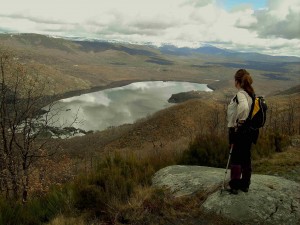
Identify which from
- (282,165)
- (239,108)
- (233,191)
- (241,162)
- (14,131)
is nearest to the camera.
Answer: (239,108)

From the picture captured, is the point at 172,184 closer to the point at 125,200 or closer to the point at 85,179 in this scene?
the point at 125,200

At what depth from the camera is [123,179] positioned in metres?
7.02

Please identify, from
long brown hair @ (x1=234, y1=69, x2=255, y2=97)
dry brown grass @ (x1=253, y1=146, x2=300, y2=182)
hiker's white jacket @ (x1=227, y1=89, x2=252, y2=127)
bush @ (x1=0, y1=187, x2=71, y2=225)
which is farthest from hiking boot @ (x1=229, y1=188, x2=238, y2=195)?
bush @ (x1=0, y1=187, x2=71, y2=225)

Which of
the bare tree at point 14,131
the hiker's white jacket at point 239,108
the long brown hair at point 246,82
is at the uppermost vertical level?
the long brown hair at point 246,82

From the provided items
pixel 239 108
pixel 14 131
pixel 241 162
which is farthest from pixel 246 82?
pixel 14 131

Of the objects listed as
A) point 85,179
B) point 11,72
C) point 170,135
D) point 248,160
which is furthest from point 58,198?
point 170,135

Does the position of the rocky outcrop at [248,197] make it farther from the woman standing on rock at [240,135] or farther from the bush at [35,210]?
the bush at [35,210]

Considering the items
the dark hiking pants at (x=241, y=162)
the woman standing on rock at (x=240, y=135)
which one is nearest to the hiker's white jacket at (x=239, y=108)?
the woman standing on rock at (x=240, y=135)

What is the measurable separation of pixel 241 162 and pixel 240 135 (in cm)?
57

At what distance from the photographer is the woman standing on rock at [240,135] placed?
644 cm

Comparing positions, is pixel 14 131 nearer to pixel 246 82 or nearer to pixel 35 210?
pixel 35 210

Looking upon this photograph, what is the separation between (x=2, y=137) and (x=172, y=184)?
9.59m

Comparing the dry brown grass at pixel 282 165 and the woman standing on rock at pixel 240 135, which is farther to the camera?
the dry brown grass at pixel 282 165

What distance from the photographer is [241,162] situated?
6703mm
